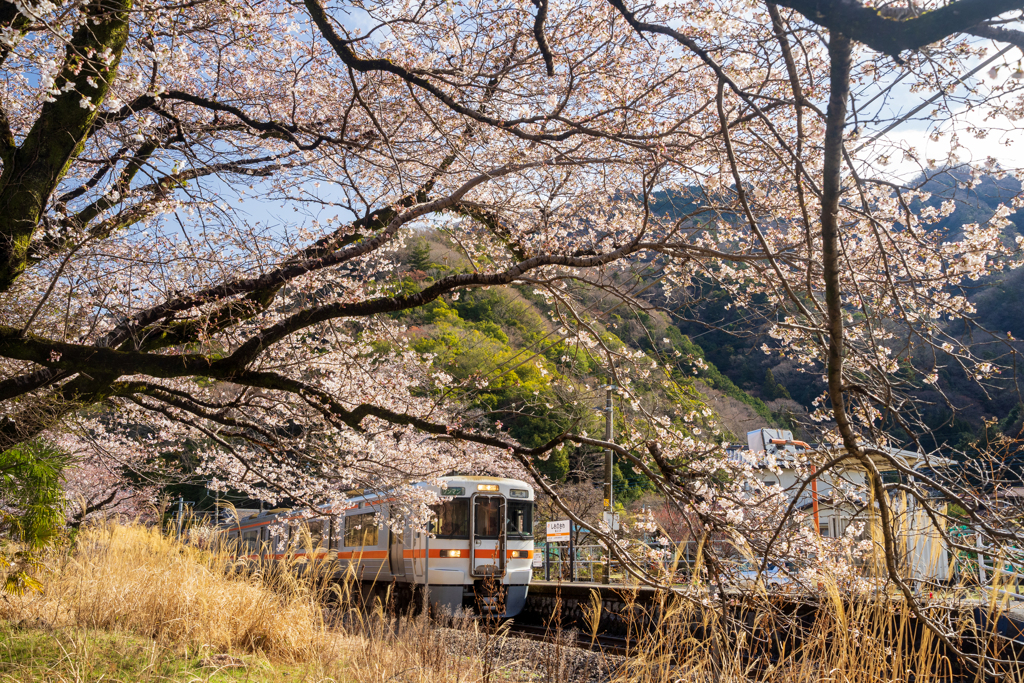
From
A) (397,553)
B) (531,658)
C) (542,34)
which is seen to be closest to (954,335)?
(542,34)

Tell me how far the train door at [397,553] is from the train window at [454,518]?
2.47 feet

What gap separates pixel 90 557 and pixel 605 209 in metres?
5.42

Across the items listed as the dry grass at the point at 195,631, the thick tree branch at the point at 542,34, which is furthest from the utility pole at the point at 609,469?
the thick tree branch at the point at 542,34

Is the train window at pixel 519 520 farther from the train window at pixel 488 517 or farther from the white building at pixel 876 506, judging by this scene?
the white building at pixel 876 506

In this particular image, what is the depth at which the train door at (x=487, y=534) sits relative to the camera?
412 inches

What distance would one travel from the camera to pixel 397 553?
1077cm

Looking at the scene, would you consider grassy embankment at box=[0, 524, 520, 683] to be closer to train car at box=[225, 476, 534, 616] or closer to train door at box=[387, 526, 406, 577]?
train car at box=[225, 476, 534, 616]

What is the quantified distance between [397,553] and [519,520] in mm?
2045

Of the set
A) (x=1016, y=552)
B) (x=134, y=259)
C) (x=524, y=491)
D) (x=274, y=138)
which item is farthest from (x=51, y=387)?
(x=524, y=491)

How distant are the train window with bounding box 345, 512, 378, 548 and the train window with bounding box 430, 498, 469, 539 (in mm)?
1310


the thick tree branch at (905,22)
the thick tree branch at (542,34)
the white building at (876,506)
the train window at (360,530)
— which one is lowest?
the train window at (360,530)

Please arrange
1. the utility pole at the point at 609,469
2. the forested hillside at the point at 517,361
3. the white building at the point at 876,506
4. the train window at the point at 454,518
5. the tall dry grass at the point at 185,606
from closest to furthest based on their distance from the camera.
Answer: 1. the white building at the point at 876,506
2. the tall dry grass at the point at 185,606
3. the utility pole at the point at 609,469
4. the forested hillside at the point at 517,361
5. the train window at the point at 454,518

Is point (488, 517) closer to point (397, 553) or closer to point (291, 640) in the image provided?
point (397, 553)

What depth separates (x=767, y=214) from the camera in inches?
159
